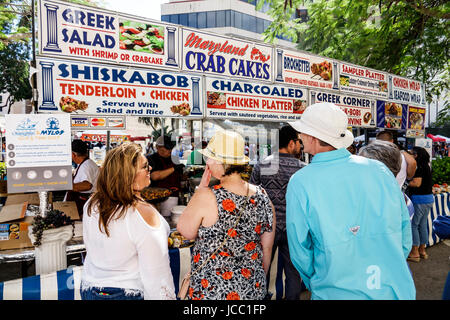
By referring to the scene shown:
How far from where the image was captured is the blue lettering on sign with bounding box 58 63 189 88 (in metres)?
3.26

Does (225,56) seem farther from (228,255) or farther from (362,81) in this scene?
(362,81)

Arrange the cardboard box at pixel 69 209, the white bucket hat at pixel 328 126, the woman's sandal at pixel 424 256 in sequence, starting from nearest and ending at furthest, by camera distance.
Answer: the white bucket hat at pixel 328 126
the cardboard box at pixel 69 209
the woman's sandal at pixel 424 256

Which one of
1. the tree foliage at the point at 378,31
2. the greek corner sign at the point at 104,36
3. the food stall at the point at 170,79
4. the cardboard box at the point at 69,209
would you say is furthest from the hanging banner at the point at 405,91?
the cardboard box at the point at 69,209

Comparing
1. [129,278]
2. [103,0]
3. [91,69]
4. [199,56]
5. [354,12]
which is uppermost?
[103,0]

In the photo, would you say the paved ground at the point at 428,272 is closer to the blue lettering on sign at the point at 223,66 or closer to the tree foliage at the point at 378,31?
the blue lettering on sign at the point at 223,66

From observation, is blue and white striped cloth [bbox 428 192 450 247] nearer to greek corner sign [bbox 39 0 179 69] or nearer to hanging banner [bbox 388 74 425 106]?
hanging banner [bbox 388 74 425 106]

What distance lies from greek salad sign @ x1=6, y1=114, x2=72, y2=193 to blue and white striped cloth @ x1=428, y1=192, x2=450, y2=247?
20.3 ft

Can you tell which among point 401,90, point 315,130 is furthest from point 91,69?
point 401,90

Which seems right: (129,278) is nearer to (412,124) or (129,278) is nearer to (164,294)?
(164,294)

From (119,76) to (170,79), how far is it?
65 centimetres

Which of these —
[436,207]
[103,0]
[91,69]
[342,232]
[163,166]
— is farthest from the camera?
[103,0]

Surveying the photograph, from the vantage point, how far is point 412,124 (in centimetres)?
778

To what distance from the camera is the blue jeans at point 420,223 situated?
510 cm
